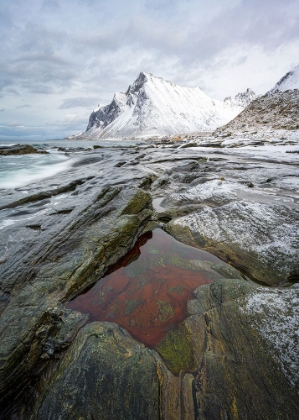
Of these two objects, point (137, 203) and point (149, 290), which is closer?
point (149, 290)

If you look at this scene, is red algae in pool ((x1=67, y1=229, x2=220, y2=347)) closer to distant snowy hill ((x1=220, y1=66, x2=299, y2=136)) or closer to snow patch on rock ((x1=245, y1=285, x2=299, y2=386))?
snow patch on rock ((x1=245, y1=285, x2=299, y2=386))

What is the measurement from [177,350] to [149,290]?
1.37 metres

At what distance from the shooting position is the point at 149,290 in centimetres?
415

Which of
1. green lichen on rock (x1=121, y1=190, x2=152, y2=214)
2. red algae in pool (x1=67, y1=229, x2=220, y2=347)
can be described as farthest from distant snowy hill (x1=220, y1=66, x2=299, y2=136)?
red algae in pool (x1=67, y1=229, x2=220, y2=347)

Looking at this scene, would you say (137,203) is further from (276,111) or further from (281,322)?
(276,111)

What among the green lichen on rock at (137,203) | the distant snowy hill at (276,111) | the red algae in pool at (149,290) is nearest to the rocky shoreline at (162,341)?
the red algae in pool at (149,290)

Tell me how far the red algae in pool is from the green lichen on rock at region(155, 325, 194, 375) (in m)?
0.13

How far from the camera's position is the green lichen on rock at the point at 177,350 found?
2.69 m

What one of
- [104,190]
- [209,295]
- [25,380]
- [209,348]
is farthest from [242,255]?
[104,190]

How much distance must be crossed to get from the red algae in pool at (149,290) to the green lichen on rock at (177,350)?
13 cm

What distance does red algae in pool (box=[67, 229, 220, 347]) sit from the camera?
136 inches

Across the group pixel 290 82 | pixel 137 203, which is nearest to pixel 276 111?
pixel 290 82

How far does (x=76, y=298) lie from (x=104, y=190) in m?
5.18

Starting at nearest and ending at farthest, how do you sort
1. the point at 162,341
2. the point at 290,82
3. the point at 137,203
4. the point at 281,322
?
the point at 281,322 → the point at 162,341 → the point at 137,203 → the point at 290,82
